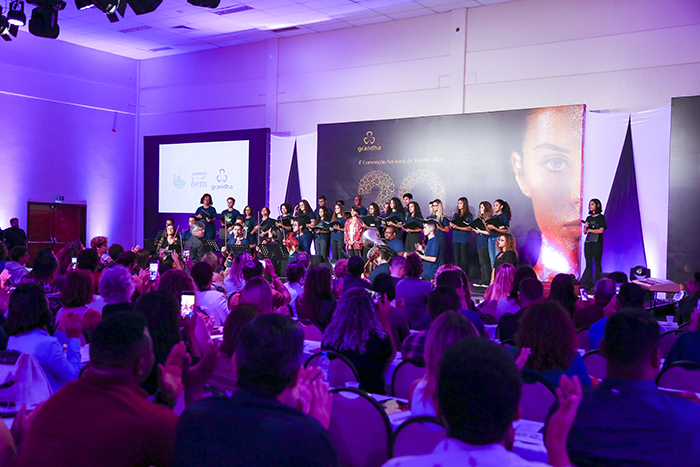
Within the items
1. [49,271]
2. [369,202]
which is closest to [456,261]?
[369,202]

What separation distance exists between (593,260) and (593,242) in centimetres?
32

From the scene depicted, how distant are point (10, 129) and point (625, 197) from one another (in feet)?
43.2

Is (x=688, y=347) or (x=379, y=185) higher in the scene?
(x=379, y=185)

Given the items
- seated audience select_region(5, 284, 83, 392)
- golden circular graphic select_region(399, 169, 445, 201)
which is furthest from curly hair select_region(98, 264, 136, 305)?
golden circular graphic select_region(399, 169, 445, 201)

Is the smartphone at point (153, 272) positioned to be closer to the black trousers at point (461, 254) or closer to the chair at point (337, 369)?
the chair at point (337, 369)

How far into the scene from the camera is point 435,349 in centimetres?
225

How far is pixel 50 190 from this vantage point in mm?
14703

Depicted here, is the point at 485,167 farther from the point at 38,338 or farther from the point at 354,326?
the point at 38,338

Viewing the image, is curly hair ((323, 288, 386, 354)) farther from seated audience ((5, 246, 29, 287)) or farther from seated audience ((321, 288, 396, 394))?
seated audience ((5, 246, 29, 287))

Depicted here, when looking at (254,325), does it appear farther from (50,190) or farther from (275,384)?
(50,190)

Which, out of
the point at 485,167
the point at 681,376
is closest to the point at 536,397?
the point at 681,376

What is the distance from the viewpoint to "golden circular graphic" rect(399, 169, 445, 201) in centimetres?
1209

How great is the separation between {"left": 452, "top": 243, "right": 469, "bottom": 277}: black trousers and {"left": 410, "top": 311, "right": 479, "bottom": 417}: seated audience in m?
9.01

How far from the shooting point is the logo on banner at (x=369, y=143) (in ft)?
42.0
